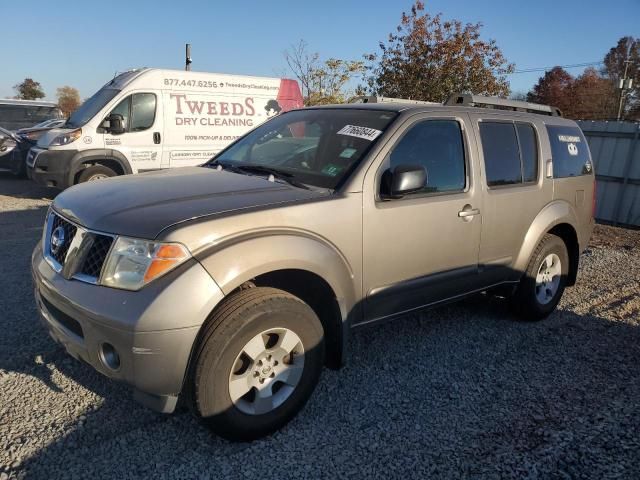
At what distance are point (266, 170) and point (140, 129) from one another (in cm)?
672

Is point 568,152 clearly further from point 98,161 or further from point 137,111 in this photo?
point 98,161

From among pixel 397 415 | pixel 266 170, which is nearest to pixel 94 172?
pixel 266 170

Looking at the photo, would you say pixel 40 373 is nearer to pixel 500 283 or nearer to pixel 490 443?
pixel 490 443

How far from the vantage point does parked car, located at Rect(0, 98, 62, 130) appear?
15.5 metres

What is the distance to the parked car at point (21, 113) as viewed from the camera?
50.8ft

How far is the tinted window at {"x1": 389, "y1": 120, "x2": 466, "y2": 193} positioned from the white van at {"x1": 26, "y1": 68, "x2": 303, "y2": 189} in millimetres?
7093

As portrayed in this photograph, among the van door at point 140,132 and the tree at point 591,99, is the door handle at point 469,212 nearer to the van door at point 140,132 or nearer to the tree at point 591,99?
the van door at point 140,132

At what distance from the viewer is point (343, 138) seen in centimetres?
352

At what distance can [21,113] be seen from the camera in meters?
15.7

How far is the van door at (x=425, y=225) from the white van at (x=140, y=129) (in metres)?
7.12

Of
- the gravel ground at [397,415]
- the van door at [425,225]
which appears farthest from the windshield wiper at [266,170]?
the gravel ground at [397,415]

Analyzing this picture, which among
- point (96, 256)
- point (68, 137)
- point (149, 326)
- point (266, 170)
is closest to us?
point (149, 326)

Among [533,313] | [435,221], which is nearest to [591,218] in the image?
[533,313]

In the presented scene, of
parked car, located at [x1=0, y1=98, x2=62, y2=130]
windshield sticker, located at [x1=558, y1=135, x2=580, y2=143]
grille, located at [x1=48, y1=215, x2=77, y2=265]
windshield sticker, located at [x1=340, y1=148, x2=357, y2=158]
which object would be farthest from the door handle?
parked car, located at [x1=0, y1=98, x2=62, y2=130]
